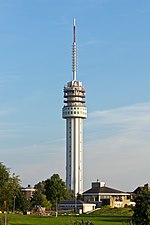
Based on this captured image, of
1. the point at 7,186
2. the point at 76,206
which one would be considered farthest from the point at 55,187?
the point at 7,186

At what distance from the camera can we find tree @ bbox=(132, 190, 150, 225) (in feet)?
136

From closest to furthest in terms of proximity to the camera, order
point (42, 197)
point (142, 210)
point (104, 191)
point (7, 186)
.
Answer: point (142, 210)
point (7, 186)
point (42, 197)
point (104, 191)

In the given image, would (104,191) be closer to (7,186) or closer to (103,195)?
(103,195)

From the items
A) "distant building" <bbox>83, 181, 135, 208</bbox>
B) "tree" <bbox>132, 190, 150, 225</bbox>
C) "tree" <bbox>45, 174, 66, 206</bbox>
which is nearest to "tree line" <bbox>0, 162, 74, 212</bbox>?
"tree" <bbox>45, 174, 66, 206</bbox>

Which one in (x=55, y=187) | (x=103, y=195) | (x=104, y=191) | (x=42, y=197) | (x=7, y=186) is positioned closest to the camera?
(x=7, y=186)

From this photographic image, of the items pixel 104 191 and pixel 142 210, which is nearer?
pixel 142 210

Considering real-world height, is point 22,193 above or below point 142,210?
above

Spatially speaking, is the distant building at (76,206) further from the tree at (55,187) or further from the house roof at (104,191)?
the house roof at (104,191)

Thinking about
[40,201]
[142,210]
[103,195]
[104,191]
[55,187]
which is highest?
[104,191]

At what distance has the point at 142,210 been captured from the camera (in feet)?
138

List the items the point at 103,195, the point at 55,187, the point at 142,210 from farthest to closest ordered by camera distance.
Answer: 1. the point at 103,195
2. the point at 55,187
3. the point at 142,210

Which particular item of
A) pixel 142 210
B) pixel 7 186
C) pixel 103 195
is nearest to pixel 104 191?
pixel 103 195

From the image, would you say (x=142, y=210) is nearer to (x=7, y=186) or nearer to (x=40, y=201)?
(x=7, y=186)

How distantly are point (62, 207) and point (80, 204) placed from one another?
5.21m
